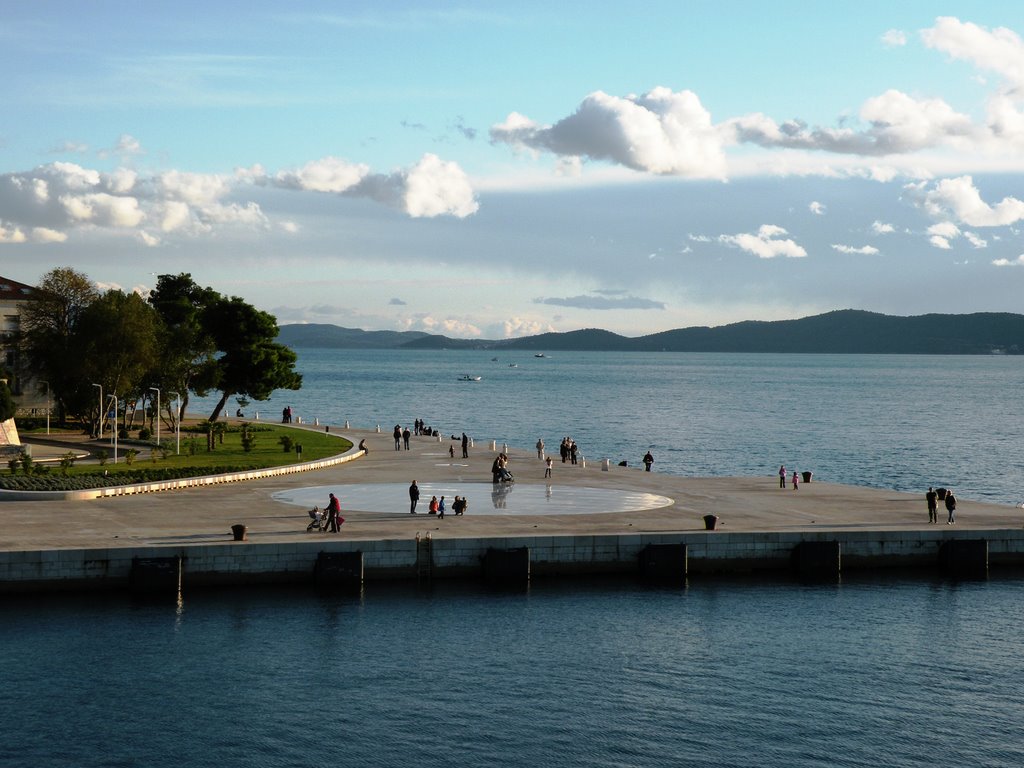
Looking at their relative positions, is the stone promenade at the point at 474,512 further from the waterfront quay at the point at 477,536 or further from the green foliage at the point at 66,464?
the green foliage at the point at 66,464

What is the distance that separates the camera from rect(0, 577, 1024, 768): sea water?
24.8 metres

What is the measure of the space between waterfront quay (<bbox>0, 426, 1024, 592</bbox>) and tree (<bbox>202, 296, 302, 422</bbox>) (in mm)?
44995

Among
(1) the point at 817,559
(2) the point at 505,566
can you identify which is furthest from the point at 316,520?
(1) the point at 817,559

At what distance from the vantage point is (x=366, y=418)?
5940 inches

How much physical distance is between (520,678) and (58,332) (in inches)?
2723

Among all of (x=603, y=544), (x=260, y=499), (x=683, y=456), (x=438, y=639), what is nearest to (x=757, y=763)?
(x=438, y=639)

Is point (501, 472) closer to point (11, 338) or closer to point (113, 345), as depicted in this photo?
point (113, 345)

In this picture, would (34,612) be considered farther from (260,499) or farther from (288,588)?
(260,499)

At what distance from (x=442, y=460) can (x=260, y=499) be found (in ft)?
66.9

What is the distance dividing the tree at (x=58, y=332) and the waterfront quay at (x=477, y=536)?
3575 centimetres

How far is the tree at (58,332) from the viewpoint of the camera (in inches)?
3314

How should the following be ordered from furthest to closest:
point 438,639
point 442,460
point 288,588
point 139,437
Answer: point 139,437 < point 442,460 < point 288,588 < point 438,639

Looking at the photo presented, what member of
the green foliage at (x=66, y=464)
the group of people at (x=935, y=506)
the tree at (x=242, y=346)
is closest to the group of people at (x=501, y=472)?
the group of people at (x=935, y=506)

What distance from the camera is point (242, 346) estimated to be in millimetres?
97438
